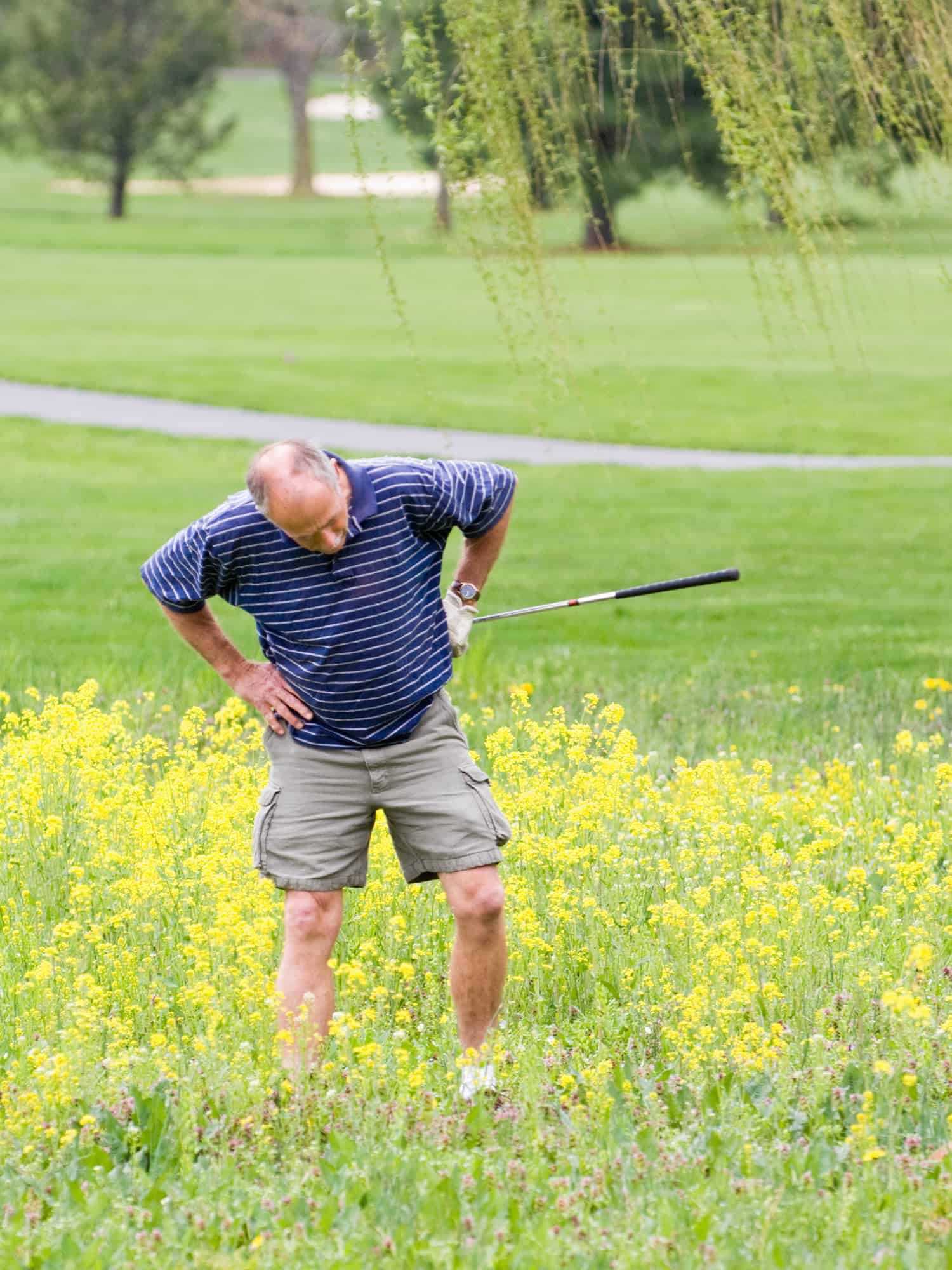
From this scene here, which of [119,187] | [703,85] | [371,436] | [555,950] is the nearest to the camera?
[555,950]

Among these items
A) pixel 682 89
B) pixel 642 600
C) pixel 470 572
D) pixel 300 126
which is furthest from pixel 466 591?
pixel 300 126

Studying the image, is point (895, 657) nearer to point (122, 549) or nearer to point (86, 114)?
point (122, 549)

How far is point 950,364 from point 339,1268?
71.1 ft

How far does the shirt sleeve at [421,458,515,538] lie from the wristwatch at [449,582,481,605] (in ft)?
0.59

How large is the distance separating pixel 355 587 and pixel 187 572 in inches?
17.9

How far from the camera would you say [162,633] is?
10320mm

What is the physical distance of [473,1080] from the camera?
4195 millimetres

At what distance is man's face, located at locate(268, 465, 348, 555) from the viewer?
166 inches

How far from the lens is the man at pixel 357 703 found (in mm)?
4457

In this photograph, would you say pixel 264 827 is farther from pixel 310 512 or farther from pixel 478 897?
pixel 310 512

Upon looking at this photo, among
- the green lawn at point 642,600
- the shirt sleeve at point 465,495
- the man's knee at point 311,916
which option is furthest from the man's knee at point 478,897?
the green lawn at point 642,600

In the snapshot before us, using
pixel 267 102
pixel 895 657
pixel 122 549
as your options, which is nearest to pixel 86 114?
pixel 267 102

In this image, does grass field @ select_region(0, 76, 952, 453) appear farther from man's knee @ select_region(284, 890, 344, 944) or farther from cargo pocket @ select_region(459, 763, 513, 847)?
man's knee @ select_region(284, 890, 344, 944)

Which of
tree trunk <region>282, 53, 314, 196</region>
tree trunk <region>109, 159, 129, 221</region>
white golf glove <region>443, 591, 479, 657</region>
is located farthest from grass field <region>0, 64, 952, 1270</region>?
tree trunk <region>282, 53, 314, 196</region>
